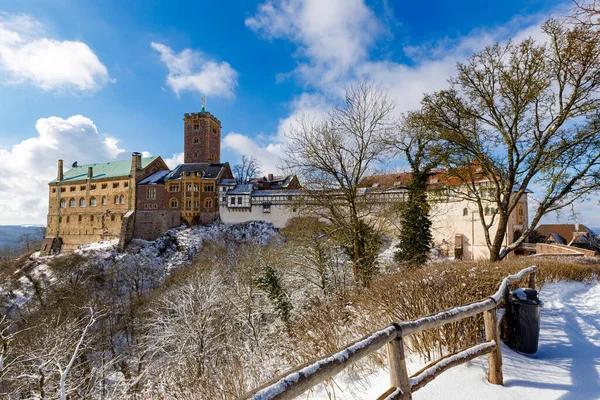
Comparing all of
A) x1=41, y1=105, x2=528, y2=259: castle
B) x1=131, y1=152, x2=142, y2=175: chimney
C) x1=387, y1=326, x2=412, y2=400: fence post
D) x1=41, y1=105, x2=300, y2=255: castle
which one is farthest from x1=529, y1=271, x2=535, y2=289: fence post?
x1=131, y1=152, x2=142, y2=175: chimney

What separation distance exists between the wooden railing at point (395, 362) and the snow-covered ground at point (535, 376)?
252mm

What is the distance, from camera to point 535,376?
Answer: 338cm

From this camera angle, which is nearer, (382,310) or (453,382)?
(453,382)

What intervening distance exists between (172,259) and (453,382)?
36.4 meters

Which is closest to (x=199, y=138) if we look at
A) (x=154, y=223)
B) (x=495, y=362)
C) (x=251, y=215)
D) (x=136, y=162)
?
(x=136, y=162)

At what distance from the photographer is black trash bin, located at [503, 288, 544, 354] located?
4.14 metres

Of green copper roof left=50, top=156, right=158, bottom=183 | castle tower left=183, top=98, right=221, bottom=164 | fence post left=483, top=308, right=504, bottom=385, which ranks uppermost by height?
castle tower left=183, top=98, right=221, bottom=164

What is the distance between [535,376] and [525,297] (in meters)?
1.24

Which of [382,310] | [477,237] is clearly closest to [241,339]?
[382,310]

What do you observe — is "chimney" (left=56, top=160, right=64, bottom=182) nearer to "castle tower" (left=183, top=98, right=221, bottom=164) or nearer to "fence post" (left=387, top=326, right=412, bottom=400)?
"castle tower" (left=183, top=98, right=221, bottom=164)

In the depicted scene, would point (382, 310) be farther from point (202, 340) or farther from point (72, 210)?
point (72, 210)

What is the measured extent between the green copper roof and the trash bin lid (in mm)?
49042

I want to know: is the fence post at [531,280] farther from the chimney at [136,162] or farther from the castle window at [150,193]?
the chimney at [136,162]

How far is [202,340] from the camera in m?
14.0
